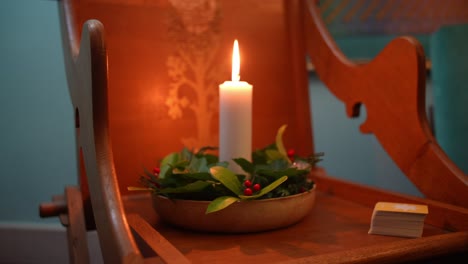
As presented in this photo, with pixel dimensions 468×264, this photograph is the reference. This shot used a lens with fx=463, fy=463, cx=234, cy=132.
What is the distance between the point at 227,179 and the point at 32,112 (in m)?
1.01

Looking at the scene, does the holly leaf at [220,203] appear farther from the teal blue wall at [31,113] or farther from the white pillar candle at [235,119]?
the teal blue wall at [31,113]

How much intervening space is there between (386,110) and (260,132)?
0.23m

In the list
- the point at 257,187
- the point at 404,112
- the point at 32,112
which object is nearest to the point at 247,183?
the point at 257,187

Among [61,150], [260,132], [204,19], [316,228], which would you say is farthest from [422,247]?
[61,150]

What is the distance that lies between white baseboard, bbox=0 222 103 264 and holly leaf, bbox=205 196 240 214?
3.34 feet

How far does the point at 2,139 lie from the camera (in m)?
1.30

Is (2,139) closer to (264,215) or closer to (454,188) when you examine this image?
(264,215)

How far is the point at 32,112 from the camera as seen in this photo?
1309mm

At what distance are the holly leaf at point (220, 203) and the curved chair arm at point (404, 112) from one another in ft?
0.86

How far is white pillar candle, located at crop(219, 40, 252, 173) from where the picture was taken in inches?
21.7

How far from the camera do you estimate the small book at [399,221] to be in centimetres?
46

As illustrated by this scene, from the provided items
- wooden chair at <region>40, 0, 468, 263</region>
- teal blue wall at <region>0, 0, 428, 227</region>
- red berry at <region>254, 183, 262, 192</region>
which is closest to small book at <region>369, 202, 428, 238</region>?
wooden chair at <region>40, 0, 468, 263</region>

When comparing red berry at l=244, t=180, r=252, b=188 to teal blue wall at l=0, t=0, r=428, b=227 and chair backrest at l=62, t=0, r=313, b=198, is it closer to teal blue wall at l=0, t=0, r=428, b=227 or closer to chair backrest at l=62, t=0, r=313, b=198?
chair backrest at l=62, t=0, r=313, b=198

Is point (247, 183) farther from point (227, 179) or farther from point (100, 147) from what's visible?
point (100, 147)
